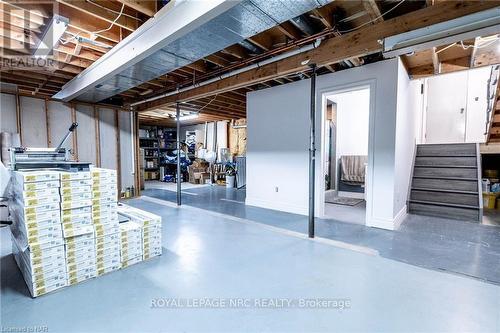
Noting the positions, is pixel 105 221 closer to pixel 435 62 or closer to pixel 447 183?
pixel 435 62

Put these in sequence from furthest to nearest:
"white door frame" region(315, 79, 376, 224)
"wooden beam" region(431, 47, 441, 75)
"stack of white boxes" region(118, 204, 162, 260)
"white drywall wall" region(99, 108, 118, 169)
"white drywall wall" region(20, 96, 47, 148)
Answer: "white drywall wall" region(99, 108, 118, 169) → "white drywall wall" region(20, 96, 47, 148) → "white door frame" region(315, 79, 376, 224) → "wooden beam" region(431, 47, 441, 75) → "stack of white boxes" region(118, 204, 162, 260)

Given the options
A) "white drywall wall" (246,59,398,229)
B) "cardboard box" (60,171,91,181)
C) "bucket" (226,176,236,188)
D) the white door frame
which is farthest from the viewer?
"bucket" (226,176,236,188)

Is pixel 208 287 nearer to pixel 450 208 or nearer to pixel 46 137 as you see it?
pixel 450 208

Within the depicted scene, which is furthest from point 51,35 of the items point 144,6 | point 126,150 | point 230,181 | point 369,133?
point 230,181

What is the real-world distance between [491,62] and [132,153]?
26.1 feet

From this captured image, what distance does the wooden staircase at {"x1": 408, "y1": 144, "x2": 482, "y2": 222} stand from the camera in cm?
429

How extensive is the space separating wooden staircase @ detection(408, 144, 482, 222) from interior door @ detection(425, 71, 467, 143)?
1.17 m

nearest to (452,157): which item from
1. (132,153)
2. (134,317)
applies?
(134,317)

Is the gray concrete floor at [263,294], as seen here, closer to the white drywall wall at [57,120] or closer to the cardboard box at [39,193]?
the cardboard box at [39,193]

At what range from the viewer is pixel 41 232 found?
208 centimetres

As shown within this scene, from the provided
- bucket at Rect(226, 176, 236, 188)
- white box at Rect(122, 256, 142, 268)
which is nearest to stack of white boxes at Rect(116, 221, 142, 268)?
white box at Rect(122, 256, 142, 268)

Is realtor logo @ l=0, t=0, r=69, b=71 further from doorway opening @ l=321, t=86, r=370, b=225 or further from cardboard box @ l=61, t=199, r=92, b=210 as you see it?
doorway opening @ l=321, t=86, r=370, b=225

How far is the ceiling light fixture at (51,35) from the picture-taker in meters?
2.48

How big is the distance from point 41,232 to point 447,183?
6.44m
